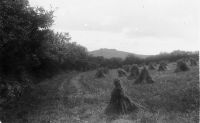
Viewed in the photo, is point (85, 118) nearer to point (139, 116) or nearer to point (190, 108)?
point (139, 116)

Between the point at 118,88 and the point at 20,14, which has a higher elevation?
the point at 20,14

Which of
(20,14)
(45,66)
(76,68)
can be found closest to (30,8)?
(20,14)

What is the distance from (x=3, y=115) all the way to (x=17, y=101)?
5587 mm

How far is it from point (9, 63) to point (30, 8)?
19.2 ft

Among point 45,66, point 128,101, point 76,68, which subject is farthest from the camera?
point 76,68

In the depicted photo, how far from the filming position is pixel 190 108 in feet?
43.9

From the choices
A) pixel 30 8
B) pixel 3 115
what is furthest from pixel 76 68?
A: pixel 3 115

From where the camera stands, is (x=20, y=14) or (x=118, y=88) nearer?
(x=118, y=88)

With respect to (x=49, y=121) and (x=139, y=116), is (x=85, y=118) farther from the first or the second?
(x=139, y=116)

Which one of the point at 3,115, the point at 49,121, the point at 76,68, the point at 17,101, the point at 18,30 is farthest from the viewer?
the point at 76,68

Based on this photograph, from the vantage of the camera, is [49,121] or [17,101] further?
[17,101]

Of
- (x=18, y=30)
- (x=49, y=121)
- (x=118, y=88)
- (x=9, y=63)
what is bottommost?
(x=49, y=121)

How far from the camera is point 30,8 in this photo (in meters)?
26.1

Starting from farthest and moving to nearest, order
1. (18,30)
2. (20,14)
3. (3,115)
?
1. (20,14)
2. (18,30)
3. (3,115)
